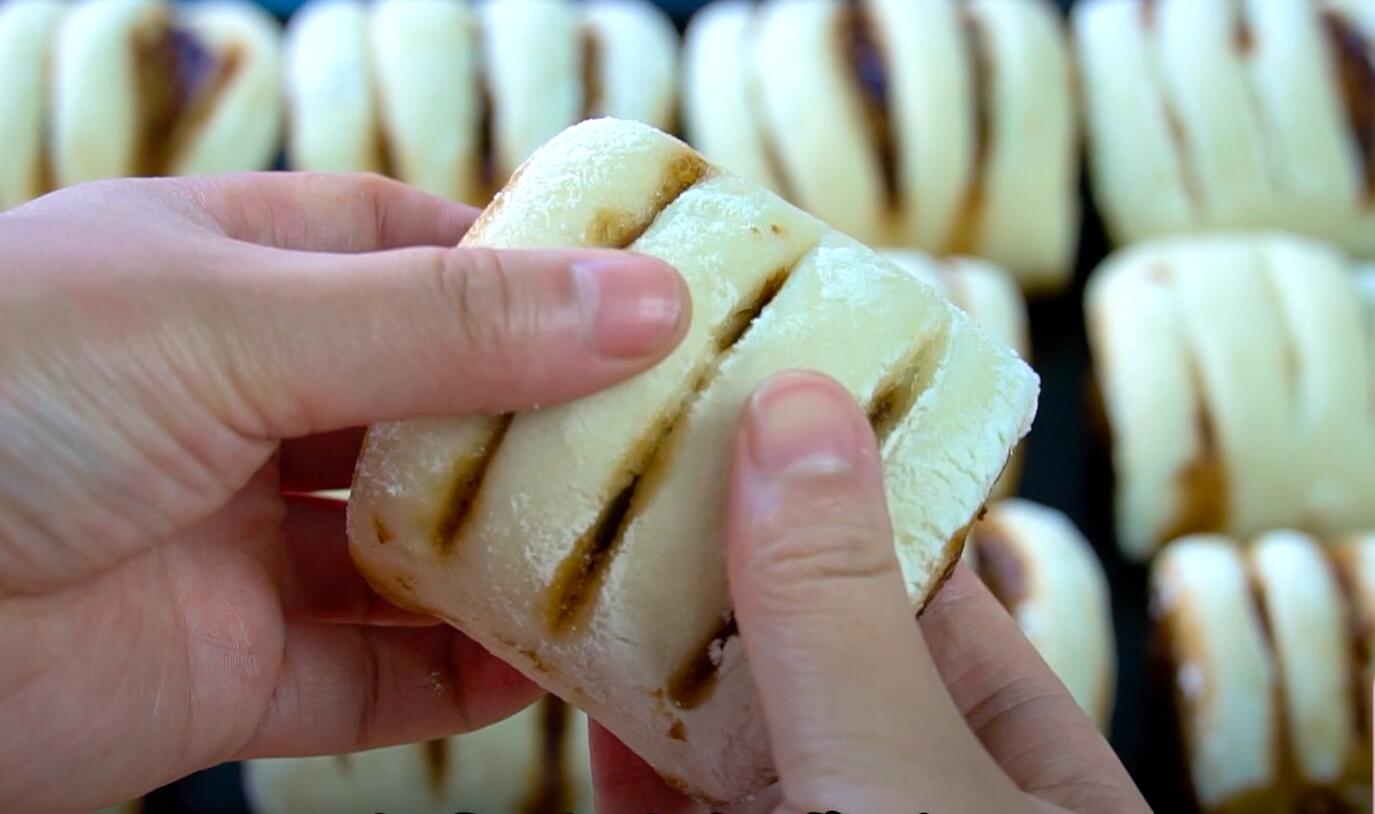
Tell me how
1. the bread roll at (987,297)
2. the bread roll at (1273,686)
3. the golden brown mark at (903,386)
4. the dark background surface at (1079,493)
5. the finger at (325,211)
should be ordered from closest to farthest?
the golden brown mark at (903,386) < the finger at (325,211) < the bread roll at (1273,686) < the dark background surface at (1079,493) < the bread roll at (987,297)

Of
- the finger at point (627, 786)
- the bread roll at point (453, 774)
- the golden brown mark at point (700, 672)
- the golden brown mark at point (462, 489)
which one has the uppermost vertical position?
the golden brown mark at point (462, 489)

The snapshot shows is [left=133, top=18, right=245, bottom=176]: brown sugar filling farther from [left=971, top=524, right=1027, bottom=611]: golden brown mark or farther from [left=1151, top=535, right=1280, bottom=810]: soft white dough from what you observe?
[left=1151, top=535, right=1280, bottom=810]: soft white dough

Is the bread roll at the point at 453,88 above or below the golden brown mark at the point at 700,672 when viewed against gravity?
above

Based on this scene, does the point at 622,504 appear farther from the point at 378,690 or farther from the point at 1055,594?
the point at 1055,594

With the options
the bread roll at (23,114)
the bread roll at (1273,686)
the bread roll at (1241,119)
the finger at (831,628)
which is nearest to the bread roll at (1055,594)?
the bread roll at (1273,686)

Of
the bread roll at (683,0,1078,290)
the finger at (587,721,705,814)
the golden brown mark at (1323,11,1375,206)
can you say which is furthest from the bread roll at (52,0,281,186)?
the golden brown mark at (1323,11,1375,206)

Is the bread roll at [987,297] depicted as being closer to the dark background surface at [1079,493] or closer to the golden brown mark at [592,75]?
the dark background surface at [1079,493]
